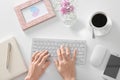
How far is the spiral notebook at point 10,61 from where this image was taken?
1.24m

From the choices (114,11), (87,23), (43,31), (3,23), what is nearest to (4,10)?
(3,23)

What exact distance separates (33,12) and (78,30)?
0.20m

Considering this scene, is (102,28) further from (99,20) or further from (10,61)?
(10,61)

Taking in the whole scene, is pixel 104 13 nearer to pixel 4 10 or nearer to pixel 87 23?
pixel 87 23

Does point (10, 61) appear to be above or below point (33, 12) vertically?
below

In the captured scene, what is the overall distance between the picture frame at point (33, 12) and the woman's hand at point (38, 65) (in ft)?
0.43

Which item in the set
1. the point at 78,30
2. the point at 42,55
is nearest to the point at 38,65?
the point at 42,55

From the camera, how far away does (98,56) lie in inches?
46.9

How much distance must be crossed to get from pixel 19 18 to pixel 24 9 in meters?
0.04

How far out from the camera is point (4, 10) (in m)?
1.31

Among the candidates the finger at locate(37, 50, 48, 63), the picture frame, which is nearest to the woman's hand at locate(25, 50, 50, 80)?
the finger at locate(37, 50, 48, 63)

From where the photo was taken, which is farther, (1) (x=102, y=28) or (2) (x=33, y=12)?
(2) (x=33, y=12)

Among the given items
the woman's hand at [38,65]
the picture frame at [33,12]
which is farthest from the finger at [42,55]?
the picture frame at [33,12]

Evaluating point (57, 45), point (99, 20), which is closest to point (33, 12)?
point (57, 45)
